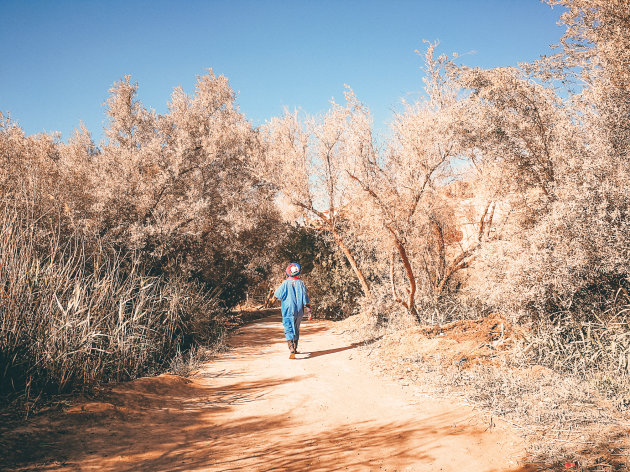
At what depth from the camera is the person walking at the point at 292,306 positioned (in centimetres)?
786

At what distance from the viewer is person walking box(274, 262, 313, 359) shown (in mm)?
7855

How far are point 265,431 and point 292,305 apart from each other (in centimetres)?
385

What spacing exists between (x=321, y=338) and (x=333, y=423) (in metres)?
5.68

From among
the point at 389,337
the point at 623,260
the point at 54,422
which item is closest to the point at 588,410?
the point at 623,260

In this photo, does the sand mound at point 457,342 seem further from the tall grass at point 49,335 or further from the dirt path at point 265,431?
the tall grass at point 49,335

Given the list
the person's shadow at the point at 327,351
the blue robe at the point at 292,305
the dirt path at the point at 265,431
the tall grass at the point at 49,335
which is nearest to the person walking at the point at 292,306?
the blue robe at the point at 292,305

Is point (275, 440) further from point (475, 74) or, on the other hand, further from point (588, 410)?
point (475, 74)

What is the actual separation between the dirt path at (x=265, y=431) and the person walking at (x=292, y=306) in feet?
5.17

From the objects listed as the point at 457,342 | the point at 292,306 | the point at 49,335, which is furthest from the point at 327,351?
the point at 49,335

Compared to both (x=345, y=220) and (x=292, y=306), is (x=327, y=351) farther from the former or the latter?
(x=345, y=220)

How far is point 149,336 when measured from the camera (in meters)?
6.78

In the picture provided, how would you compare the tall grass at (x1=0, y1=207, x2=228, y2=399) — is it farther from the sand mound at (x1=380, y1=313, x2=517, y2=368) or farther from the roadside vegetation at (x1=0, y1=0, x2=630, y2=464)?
the sand mound at (x1=380, y1=313, x2=517, y2=368)

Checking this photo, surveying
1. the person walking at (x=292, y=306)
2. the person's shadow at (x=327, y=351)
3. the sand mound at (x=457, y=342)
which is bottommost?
the person's shadow at (x=327, y=351)

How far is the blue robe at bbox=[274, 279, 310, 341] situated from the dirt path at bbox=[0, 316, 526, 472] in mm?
1634
